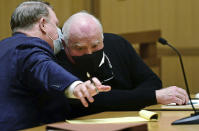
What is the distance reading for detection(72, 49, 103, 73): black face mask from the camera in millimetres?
2176

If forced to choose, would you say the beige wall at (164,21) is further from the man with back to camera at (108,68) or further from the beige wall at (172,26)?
the man with back to camera at (108,68)

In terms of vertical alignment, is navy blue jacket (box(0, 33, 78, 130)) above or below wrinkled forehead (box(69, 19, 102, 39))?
below

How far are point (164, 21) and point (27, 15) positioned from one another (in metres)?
2.92

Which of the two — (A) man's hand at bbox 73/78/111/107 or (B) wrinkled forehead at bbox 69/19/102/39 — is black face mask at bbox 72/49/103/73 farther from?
(A) man's hand at bbox 73/78/111/107

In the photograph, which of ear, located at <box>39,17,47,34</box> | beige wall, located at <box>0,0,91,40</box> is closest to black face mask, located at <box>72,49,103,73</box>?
ear, located at <box>39,17,47,34</box>

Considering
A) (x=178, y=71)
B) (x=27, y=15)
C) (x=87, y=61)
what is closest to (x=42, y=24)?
(x=27, y=15)

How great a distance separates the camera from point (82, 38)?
2.13 metres

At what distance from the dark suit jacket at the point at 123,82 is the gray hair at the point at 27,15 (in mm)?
357

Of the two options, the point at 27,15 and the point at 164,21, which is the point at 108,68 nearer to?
the point at 27,15

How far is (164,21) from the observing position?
4.58 meters

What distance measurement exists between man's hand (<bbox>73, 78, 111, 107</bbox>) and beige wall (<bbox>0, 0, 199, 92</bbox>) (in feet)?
10.3

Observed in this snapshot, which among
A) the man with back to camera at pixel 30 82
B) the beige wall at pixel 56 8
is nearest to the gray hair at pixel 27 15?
the man with back to camera at pixel 30 82

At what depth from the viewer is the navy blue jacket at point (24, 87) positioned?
1542 mm

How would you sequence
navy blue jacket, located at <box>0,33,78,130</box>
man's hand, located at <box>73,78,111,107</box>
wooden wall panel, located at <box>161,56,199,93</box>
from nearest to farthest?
man's hand, located at <box>73,78,111,107</box> < navy blue jacket, located at <box>0,33,78,130</box> < wooden wall panel, located at <box>161,56,199,93</box>
